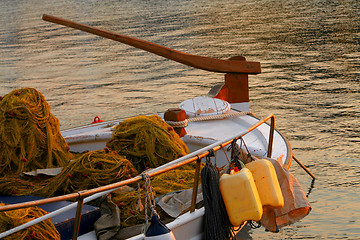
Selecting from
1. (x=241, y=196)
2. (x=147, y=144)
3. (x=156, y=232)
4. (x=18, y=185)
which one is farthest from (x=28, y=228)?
(x=147, y=144)

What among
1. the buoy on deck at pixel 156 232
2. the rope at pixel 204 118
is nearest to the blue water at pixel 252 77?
the rope at pixel 204 118

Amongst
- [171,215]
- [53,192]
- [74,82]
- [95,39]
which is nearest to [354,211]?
[171,215]

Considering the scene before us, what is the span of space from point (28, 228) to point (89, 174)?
114 cm

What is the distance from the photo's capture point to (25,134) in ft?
18.9

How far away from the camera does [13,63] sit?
18578mm

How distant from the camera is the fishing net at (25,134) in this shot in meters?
5.70

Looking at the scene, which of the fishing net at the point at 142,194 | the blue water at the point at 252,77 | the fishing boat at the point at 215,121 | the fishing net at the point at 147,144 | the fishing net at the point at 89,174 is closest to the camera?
the fishing net at the point at 142,194

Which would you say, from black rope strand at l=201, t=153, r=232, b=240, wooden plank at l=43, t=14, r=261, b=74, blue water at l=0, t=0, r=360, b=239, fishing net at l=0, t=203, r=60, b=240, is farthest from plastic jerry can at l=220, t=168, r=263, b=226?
wooden plank at l=43, t=14, r=261, b=74

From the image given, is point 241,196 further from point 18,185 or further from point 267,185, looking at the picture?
point 18,185

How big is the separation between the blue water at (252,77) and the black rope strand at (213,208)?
2.02 m

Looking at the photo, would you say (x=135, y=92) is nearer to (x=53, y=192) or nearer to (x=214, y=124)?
(x=214, y=124)

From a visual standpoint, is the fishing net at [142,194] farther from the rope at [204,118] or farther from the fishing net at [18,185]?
the rope at [204,118]

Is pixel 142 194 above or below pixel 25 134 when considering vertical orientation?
below

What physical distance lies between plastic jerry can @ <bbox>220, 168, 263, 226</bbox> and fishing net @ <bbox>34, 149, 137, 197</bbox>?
122 centimetres
